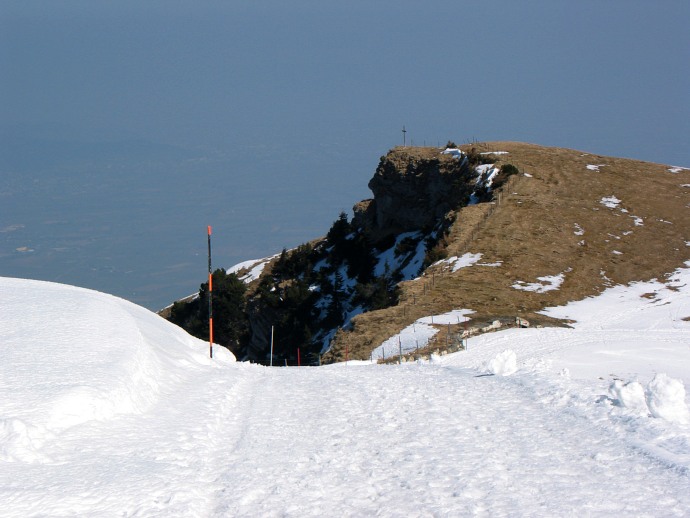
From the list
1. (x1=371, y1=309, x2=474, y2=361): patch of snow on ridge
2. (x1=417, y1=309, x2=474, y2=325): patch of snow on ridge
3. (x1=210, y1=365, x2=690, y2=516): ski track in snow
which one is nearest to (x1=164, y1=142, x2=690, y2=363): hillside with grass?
(x1=417, y1=309, x2=474, y2=325): patch of snow on ridge

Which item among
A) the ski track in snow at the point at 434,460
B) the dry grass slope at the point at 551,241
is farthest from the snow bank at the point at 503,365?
the dry grass slope at the point at 551,241

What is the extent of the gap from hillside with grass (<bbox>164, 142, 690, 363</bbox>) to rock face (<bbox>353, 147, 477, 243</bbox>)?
4.5 inches

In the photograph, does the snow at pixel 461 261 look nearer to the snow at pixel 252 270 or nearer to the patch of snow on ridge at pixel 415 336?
the patch of snow on ridge at pixel 415 336

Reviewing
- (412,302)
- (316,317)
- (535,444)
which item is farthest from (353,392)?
(316,317)

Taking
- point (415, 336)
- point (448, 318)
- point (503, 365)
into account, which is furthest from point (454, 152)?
point (503, 365)

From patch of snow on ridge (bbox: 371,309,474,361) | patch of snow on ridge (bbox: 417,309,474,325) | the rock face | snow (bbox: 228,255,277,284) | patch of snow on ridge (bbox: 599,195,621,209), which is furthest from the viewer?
snow (bbox: 228,255,277,284)

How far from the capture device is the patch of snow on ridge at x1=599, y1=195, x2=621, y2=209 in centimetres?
4958

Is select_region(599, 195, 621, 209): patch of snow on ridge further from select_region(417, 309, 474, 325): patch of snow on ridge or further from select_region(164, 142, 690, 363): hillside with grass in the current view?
select_region(417, 309, 474, 325): patch of snow on ridge

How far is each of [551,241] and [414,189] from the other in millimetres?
19689

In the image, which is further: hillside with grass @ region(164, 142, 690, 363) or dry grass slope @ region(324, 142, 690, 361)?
hillside with grass @ region(164, 142, 690, 363)

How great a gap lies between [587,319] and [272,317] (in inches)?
1031

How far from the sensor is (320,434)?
12.5 meters

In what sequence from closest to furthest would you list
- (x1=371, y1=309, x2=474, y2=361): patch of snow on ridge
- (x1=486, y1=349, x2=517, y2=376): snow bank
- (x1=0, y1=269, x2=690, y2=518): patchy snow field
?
1. (x1=0, y1=269, x2=690, y2=518): patchy snow field
2. (x1=486, y1=349, x2=517, y2=376): snow bank
3. (x1=371, y1=309, x2=474, y2=361): patch of snow on ridge

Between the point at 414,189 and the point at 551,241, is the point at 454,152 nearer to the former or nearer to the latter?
the point at 414,189
